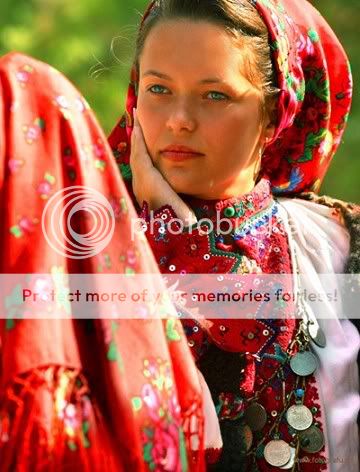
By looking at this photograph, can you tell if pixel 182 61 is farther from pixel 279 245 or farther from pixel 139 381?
pixel 139 381

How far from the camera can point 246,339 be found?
2.36 m

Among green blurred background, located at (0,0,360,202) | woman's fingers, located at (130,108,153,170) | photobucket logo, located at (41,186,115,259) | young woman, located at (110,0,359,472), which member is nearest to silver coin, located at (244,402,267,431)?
young woman, located at (110,0,359,472)

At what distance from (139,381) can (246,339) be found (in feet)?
2.03

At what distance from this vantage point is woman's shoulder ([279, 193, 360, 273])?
2572mm

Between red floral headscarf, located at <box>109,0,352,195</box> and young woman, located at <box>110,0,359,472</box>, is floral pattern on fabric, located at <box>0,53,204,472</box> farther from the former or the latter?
red floral headscarf, located at <box>109,0,352,195</box>

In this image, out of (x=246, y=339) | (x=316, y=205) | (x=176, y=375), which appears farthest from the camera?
(x=316, y=205)

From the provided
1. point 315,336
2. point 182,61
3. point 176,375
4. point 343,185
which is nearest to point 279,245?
point 315,336

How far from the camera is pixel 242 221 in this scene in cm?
249

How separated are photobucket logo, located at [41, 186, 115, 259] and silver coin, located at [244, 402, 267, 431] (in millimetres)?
737

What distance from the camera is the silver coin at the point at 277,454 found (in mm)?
2379

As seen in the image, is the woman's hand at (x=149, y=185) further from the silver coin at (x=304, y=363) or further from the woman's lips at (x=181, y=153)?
the silver coin at (x=304, y=363)

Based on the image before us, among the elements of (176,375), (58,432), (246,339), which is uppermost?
(246,339)

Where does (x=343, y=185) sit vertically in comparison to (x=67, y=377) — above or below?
above

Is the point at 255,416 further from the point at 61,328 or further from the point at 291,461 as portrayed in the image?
the point at 61,328
